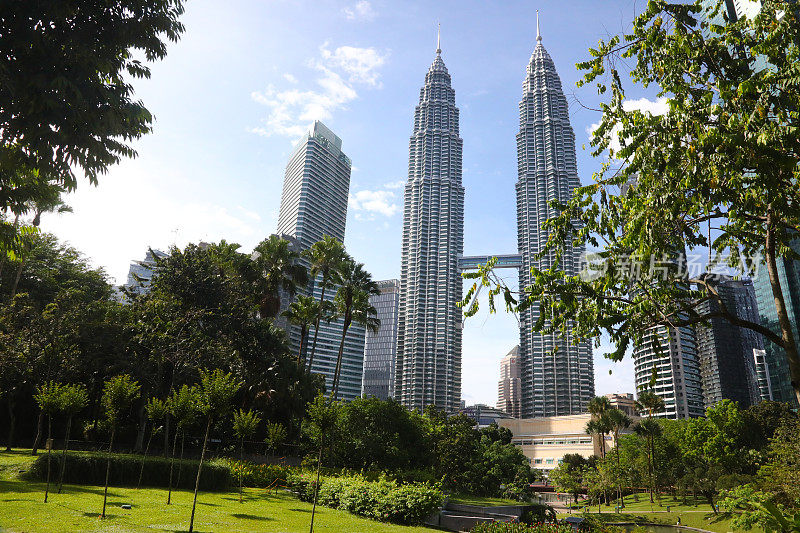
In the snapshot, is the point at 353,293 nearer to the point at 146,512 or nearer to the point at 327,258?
the point at 327,258

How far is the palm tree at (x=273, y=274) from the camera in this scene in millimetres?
43188

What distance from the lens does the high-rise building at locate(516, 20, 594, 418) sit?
157 meters

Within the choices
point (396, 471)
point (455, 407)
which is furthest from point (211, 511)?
point (455, 407)

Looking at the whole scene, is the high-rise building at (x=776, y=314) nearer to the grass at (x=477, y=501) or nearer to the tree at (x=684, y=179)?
the grass at (x=477, y=501)

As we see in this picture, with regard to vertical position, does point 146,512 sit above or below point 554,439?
above

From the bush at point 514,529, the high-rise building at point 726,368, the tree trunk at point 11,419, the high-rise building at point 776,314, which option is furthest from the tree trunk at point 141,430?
the high-rise building at point 726,368

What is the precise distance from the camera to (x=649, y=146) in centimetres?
717

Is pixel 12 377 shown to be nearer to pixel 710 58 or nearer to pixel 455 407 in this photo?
pixel 710 58

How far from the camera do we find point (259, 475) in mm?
28859

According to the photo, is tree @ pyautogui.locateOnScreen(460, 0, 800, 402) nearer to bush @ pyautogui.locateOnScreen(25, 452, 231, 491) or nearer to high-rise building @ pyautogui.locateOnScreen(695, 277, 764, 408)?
bush @ pyautogui.locateOnScreen(25, 452, 231, 491)

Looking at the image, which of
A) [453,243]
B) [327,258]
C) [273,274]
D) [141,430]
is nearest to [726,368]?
[453,243]

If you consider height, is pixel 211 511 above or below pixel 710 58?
below

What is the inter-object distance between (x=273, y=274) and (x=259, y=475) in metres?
19.7

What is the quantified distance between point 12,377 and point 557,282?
37134 millimetres
